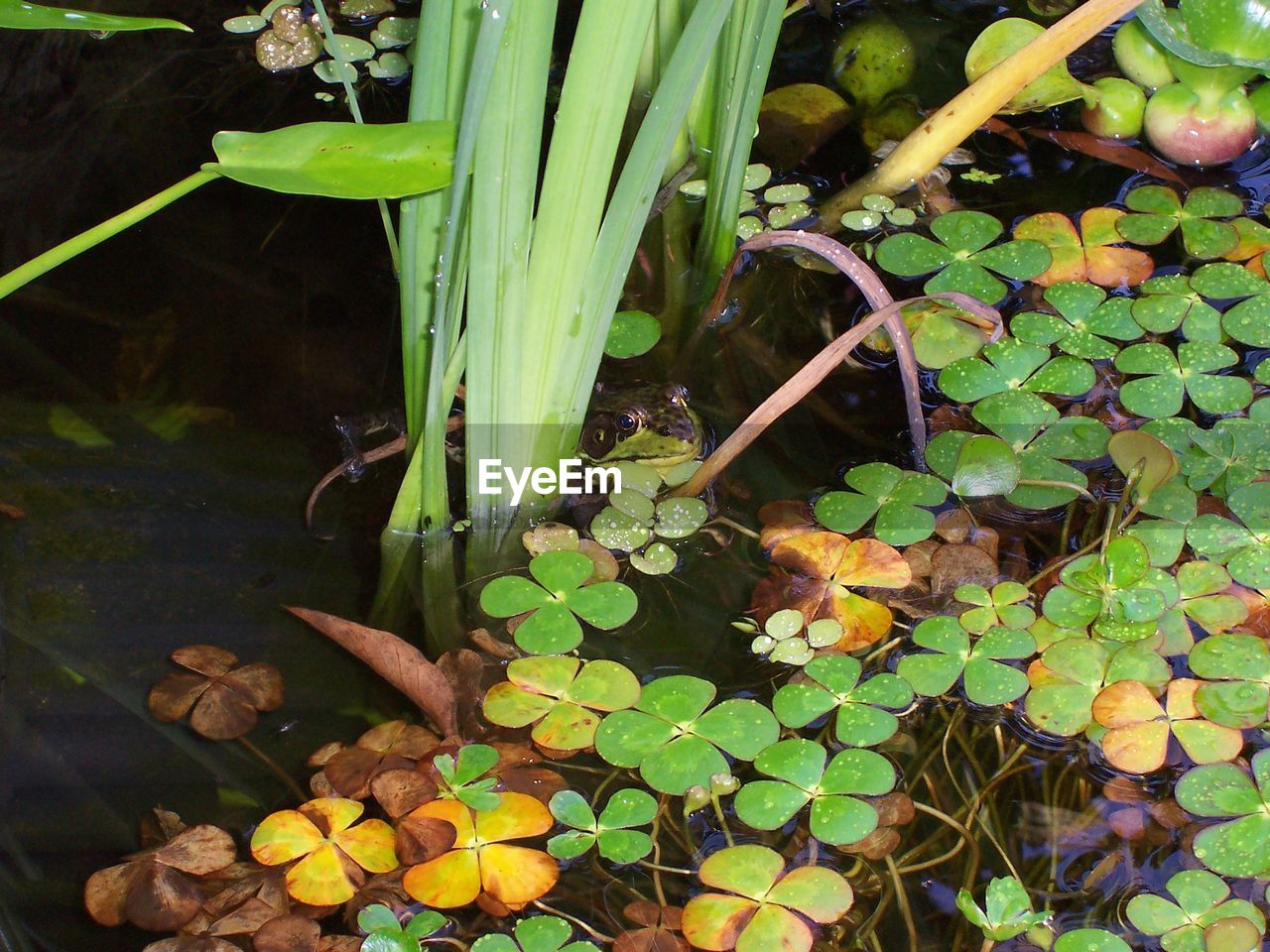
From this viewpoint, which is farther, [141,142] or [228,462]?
[141,142]

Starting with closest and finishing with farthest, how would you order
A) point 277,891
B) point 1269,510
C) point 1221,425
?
point 277,891 < point 1269,510 < point 1221,425

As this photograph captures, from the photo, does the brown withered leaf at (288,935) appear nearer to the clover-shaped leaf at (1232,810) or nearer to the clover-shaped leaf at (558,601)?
the clover-shaped leaf at (558,601)

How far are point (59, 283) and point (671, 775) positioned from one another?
1.24 meters

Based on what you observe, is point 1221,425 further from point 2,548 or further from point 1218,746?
point 2,548

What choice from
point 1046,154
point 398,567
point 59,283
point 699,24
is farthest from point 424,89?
point 1046,154

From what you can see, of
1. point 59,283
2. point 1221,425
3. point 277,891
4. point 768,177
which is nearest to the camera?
point 277,891

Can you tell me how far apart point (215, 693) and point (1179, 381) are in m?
1.28

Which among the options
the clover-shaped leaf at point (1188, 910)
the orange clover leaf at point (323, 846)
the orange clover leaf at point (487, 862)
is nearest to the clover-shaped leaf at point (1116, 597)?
the clover-shaped leaf at point (1188, 910)

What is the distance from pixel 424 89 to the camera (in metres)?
1.11

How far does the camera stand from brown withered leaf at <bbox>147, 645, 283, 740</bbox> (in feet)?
3.89

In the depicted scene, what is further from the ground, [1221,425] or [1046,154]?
[1046,154]

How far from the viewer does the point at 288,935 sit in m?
1.01

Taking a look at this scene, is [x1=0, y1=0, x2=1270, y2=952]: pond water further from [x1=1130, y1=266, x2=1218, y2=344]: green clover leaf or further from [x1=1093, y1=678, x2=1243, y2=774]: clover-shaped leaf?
[x1=1130, y1=266, x2=1218, y2=344]: green clover leaf

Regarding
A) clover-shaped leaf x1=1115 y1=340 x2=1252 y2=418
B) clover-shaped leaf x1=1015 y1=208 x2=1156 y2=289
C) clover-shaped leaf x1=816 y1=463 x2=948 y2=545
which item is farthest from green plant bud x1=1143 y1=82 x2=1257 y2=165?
clover-shaped leaf x1=816 y1=463 x2=948 y2=545
